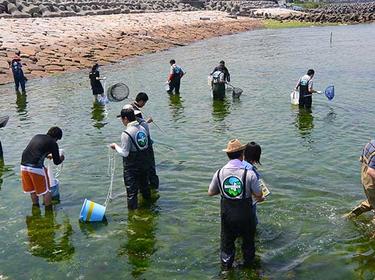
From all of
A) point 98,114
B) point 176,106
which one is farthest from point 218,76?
point 98,114

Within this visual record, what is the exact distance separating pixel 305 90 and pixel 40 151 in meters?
13.6

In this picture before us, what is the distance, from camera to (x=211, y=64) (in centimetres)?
3978

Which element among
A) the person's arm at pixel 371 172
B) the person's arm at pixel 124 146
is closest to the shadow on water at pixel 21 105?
the person's arm at pixel 124 146

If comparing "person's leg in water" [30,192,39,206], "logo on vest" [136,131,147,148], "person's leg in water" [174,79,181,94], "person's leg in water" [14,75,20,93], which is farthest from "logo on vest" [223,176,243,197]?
"person's leg in water" [14,75,20,93]

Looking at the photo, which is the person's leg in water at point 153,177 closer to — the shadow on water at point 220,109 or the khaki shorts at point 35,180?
the khaki shorts at point 35,180

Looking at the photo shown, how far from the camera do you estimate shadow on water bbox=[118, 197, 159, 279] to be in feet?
31.2

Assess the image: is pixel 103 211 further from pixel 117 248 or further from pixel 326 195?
pixel 326 195

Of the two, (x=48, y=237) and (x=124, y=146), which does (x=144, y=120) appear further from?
(x=48, y=237)

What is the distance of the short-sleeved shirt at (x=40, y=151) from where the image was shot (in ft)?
36.3

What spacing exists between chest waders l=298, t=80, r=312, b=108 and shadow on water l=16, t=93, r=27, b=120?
43.0ft

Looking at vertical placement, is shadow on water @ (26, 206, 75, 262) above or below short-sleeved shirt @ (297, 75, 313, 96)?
below

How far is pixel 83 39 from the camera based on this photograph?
4625 centimetres

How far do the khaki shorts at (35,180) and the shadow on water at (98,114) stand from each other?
8810 mm

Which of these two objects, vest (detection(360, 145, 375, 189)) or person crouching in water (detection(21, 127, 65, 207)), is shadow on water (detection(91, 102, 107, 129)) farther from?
vest (detection(360, 145, 375, 189))
